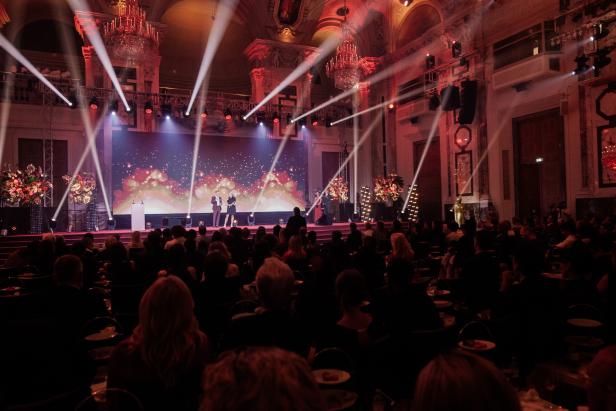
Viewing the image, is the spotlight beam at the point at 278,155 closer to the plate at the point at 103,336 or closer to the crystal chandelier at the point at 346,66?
the crystal chandelier at the point at 346,66

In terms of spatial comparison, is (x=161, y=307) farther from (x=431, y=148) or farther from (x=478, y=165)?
(x=431, y=148)

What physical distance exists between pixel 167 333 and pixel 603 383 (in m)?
1.59

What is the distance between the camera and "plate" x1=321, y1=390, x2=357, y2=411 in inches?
85.6

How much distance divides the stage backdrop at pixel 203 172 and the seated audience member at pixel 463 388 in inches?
657

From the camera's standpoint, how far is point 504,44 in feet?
44.7

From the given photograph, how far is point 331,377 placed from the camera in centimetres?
252

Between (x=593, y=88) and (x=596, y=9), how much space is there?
1787mm

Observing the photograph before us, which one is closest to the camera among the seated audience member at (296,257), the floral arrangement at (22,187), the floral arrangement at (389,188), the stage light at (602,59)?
the seated audience member at (296,257)

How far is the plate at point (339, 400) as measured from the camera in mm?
2174

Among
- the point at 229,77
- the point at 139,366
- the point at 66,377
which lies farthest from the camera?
the point at 229,77

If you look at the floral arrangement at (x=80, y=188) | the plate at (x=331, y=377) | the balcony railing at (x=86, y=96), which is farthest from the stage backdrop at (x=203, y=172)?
the plate at (x=331, y=377)

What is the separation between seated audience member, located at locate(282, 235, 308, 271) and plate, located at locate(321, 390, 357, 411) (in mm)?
3601

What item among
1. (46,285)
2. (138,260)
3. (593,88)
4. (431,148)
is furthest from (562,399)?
(431,148)

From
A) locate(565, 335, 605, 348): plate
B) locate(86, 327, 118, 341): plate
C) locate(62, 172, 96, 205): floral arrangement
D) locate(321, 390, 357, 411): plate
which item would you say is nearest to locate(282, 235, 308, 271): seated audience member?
locate(86, 327, 118, 341): plate
